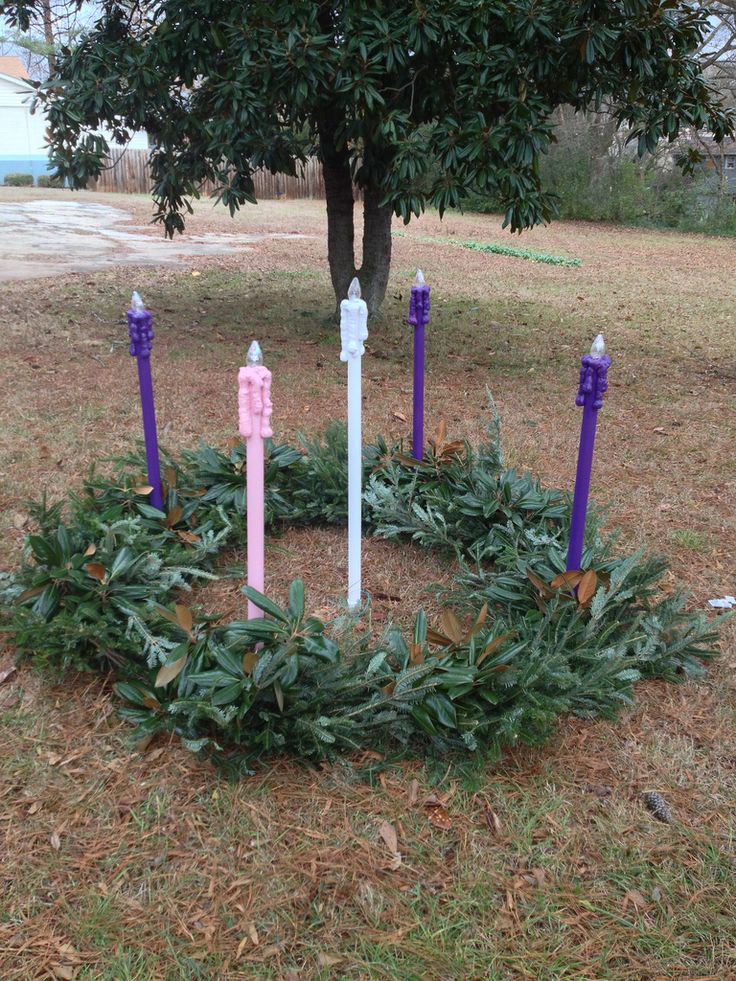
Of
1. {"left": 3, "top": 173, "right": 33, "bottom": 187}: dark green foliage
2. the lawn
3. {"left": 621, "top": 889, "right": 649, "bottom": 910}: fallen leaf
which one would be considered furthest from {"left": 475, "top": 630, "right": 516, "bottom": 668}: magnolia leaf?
{"left": 3, "top": 173, "right": 33, "bottom": 187}: dark green foliage

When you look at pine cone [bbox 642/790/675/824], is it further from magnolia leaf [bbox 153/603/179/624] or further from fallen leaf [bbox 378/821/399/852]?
magnolia leaf [bbox 153/603/179/624]

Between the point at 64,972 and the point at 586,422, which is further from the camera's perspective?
the point at 586,422

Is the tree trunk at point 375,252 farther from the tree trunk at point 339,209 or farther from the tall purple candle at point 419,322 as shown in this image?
the tall purple candle at point 419,322

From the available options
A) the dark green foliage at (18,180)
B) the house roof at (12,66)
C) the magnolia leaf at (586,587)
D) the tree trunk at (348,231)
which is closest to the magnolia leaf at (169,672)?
the magnolia leaf at (586,587)

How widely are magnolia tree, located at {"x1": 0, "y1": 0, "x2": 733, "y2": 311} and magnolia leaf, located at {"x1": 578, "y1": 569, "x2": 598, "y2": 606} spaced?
3.17 metres

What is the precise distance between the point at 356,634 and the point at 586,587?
827mm

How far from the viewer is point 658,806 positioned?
2371 mm

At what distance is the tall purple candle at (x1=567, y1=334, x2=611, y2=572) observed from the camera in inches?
108

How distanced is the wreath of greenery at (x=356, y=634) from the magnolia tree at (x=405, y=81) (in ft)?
8.35

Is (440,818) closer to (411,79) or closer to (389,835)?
(389,835)

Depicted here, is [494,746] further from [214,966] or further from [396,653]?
[214,966]

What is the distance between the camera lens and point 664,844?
2.26 meters

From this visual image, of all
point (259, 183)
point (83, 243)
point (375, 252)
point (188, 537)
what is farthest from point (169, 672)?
point (259, 183)

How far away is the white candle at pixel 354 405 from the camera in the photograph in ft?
9.17
